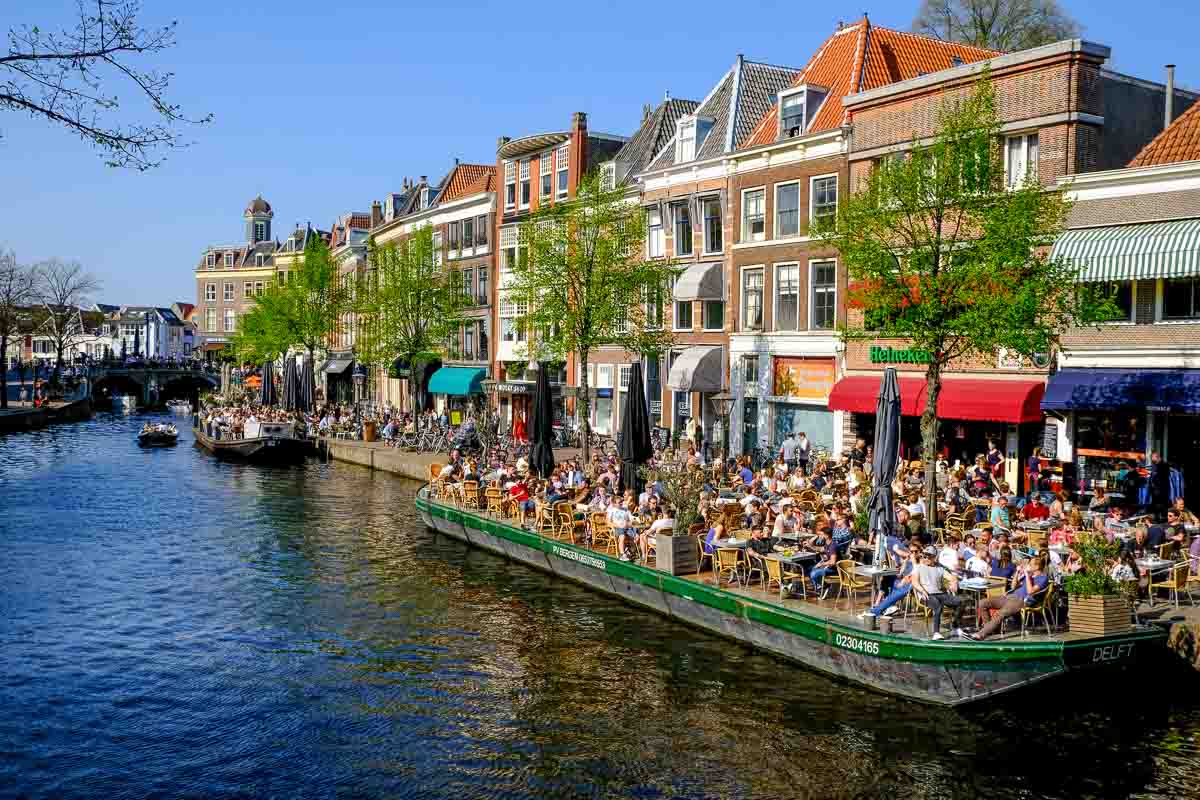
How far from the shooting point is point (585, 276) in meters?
40.5

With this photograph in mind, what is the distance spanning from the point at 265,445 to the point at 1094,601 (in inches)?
1848

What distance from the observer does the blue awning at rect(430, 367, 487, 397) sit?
205 ft

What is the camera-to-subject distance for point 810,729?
55.1ft

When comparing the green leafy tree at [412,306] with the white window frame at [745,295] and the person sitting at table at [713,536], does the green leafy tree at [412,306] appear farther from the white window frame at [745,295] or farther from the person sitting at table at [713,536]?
the person sitting at table at [713,536]

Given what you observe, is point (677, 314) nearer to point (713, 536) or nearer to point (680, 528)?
point (680, 528)

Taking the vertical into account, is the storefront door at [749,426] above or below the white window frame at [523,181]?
below

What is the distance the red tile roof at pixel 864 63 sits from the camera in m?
39.2

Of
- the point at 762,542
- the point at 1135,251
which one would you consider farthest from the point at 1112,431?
the point at 762,542

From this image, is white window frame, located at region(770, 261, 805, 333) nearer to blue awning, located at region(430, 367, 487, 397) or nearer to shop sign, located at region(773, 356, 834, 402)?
shop sign, located at region(773, 356, 834, 402)

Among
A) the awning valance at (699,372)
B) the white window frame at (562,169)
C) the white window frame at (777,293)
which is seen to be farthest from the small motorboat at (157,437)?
the white window frame at (777,293)

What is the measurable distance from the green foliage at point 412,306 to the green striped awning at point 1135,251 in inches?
1447

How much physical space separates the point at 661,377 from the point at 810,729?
31.1 metres

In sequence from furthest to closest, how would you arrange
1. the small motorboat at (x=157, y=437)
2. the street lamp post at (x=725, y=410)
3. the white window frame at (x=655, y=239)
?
1. the small motorboat at (x=157, y=437)
2. the white window frame at (x=655, y=239)
3. the street lamp post at (x=725, y=410)

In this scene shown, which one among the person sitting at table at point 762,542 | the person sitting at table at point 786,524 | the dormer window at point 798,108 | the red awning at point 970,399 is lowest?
the person sitting at table at point 762,542
